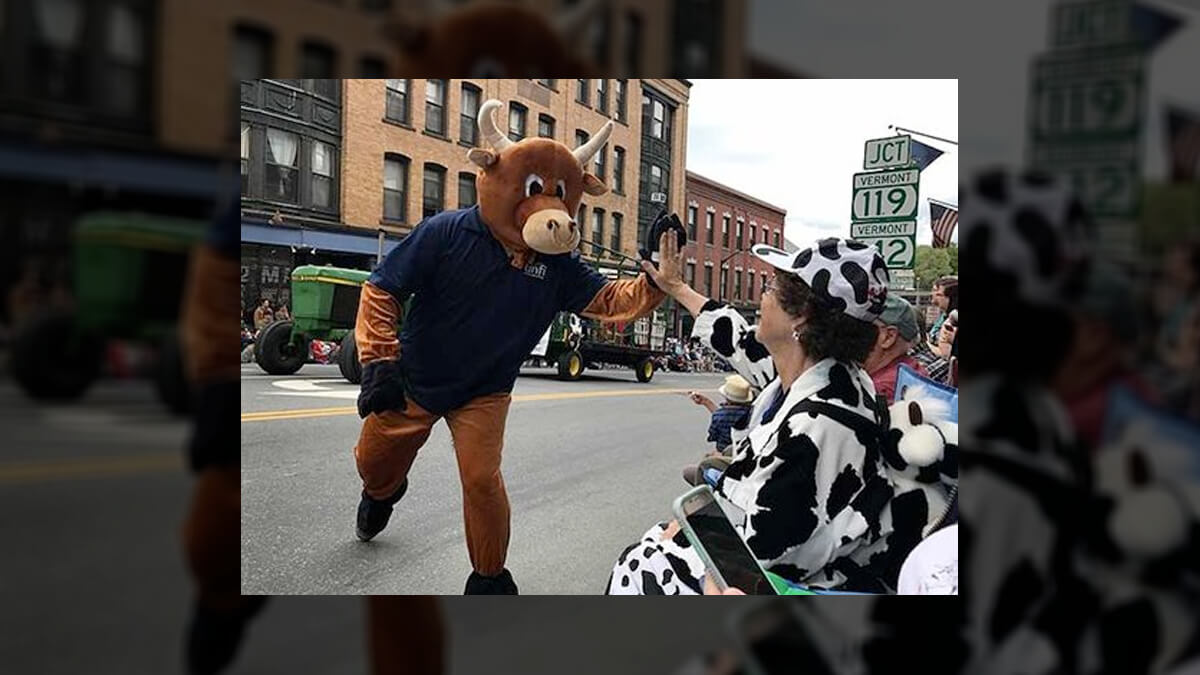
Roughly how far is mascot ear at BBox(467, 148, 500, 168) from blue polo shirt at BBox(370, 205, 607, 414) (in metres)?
0.08

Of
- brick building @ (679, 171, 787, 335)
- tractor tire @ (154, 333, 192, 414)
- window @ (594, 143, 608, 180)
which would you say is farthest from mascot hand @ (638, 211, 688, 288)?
tractor tire @ (154, 333, 192, 414)

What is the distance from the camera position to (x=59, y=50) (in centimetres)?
119

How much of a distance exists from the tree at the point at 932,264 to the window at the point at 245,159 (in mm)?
1074

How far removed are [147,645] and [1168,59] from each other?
1644 mm

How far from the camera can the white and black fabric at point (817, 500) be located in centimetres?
149

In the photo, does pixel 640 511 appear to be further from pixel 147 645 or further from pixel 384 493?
pixel 147 645

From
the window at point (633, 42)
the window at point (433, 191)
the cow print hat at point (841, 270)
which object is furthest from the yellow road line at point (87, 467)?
the cow print hat at point (841, 270)

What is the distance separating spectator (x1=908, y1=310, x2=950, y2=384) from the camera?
1.51m

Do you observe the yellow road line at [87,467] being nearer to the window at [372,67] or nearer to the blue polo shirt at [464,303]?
the blue polo shirt at [464,303]

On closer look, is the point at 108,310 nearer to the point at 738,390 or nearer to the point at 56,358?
the point at 56,358

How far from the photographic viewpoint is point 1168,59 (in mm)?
1174

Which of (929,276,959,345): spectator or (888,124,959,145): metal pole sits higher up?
(888,124,959,145): metal pole

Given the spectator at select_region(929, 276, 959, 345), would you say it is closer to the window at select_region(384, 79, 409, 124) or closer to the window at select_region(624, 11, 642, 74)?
the window at select_region(624, 11, 642, 74)

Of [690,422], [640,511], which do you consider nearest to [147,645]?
[640,511]
